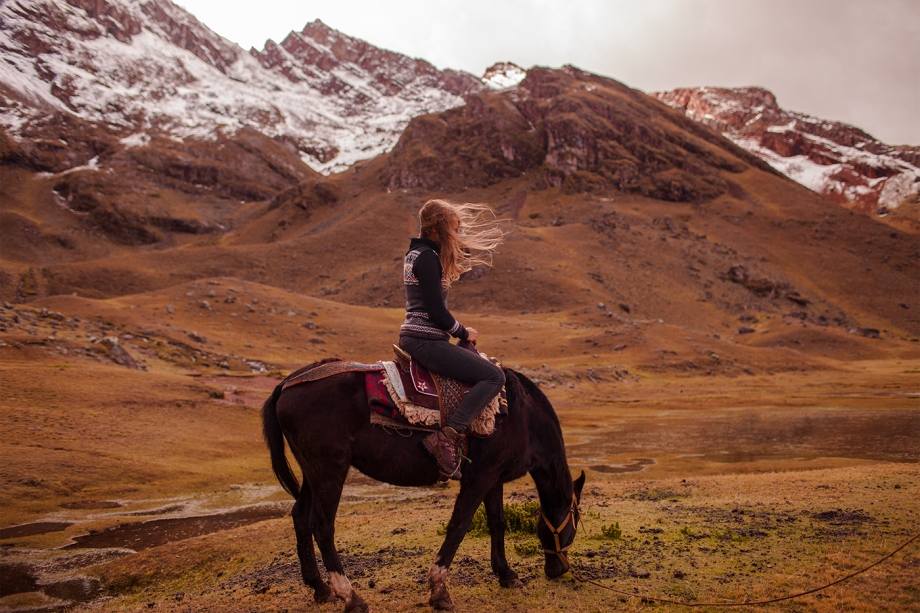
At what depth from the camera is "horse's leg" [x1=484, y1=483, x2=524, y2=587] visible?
275 inches

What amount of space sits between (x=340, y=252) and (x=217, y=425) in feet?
358

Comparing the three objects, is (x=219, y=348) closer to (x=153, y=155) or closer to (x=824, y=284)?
(x=824, y=284)

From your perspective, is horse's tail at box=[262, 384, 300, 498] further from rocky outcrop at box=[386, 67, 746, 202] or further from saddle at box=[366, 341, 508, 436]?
rocky outcrop at box=[386, 67, 746, 202]

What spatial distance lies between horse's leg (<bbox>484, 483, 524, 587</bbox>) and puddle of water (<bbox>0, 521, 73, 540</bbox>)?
10.5m

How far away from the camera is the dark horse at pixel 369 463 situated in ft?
21.3

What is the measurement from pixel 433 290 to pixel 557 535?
3365mm

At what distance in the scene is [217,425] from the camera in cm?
2362

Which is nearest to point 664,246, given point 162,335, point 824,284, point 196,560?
point 824,284

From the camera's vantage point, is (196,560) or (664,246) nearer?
(196,560)

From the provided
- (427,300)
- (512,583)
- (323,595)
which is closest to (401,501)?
(323,595)

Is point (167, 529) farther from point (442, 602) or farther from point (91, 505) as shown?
point (442, 602)

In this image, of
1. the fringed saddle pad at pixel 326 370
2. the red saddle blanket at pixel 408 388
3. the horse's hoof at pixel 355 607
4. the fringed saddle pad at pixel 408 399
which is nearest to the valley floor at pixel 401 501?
the horse's hoof at pixel 355 607

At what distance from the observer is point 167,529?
42.7ft

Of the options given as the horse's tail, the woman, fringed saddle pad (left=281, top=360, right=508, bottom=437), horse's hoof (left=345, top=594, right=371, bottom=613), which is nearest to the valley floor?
horse's hoof (left=345, top=594, right=371, bottom=613)
